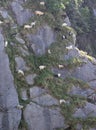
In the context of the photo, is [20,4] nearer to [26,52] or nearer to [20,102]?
[26,52]

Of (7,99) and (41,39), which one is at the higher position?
(41,39)

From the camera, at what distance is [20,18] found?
28.2 meters

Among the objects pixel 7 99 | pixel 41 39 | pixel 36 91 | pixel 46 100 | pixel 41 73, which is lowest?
pixel 46 100

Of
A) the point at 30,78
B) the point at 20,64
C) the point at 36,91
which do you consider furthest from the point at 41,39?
the point at 36,91

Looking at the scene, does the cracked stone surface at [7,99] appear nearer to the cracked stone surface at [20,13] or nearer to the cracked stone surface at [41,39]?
the cracked stone surface at [41,39]

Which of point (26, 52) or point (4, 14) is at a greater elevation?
point (4, 14)

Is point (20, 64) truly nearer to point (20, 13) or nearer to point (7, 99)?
point (7, 99)

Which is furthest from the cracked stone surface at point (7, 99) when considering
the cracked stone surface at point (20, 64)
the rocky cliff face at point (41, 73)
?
→ the cracked stone surface at point (20, 64)

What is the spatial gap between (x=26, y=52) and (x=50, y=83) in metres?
2.70

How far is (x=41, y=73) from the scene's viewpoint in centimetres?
2566

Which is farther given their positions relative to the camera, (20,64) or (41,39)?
(41,39)

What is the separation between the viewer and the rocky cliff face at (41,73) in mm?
24312

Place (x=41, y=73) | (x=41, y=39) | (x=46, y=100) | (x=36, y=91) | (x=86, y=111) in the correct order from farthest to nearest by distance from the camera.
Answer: (x=41, y=39) → (x=41, y=73) → (x=86, y=111) → (x=36, y=91) → (x=46, y=100)

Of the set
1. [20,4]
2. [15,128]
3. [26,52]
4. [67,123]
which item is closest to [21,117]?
[15,128]
